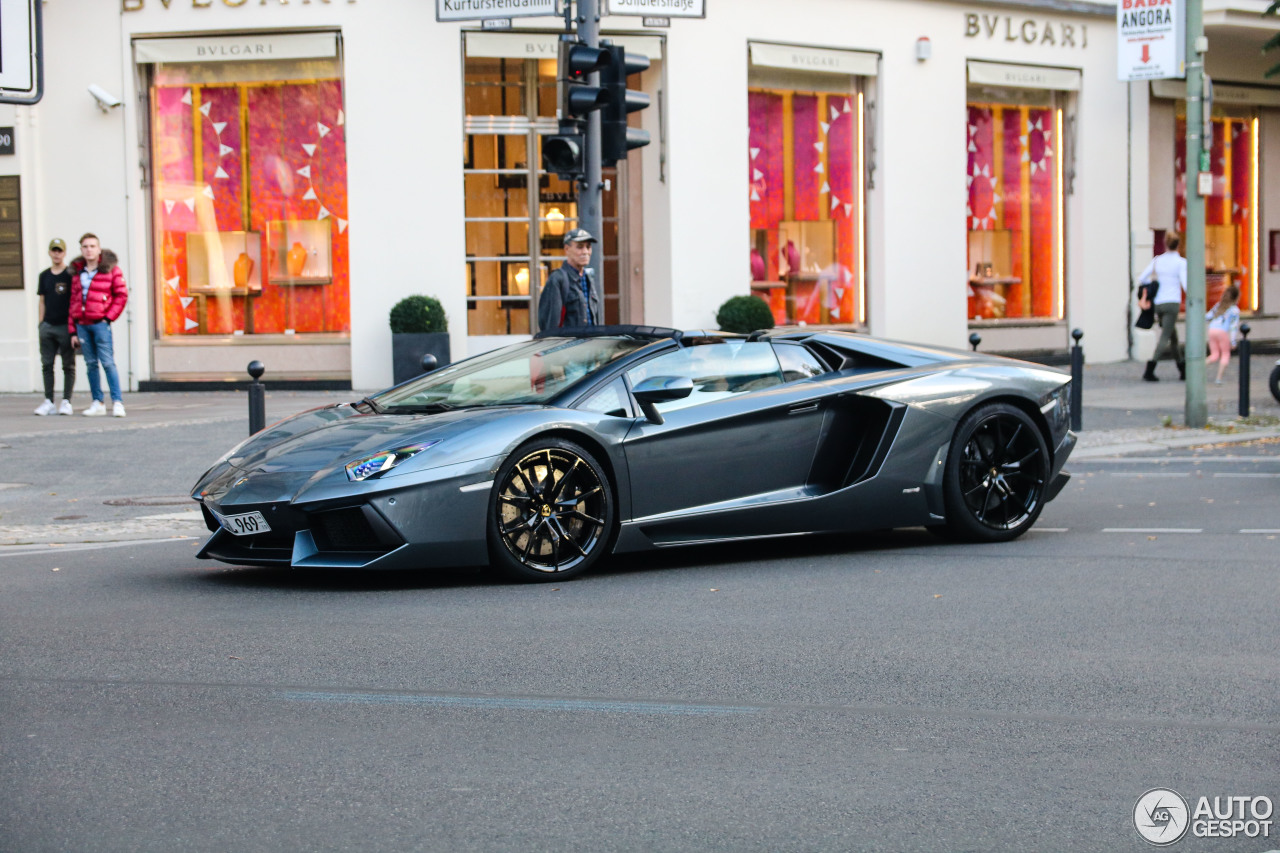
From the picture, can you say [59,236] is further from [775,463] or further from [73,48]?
[775,463]

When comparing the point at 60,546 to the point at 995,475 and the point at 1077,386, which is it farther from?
the point at 1077,386

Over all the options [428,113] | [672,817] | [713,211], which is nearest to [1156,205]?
[713,211]

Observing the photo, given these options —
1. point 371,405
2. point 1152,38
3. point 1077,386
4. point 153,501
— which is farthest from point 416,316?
point 371,405

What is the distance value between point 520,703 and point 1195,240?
11685 millimetres

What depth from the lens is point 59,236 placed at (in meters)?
19.4

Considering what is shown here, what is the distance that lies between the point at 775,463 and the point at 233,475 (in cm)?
258

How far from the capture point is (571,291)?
11.7 meters

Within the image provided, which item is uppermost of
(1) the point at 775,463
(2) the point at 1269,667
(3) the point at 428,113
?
(3) the point at 428,113

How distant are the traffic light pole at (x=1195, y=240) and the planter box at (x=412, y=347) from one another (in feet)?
27.6

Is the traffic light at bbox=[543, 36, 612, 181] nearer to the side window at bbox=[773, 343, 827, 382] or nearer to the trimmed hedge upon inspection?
the side window at bbox=[773, 343, 827, 382]

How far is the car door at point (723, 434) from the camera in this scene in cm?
752

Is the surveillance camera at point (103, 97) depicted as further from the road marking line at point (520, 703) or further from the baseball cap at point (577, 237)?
the road marking line at point (520, 703)

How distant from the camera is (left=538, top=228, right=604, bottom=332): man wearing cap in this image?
11602mm

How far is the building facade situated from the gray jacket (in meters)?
8.01
